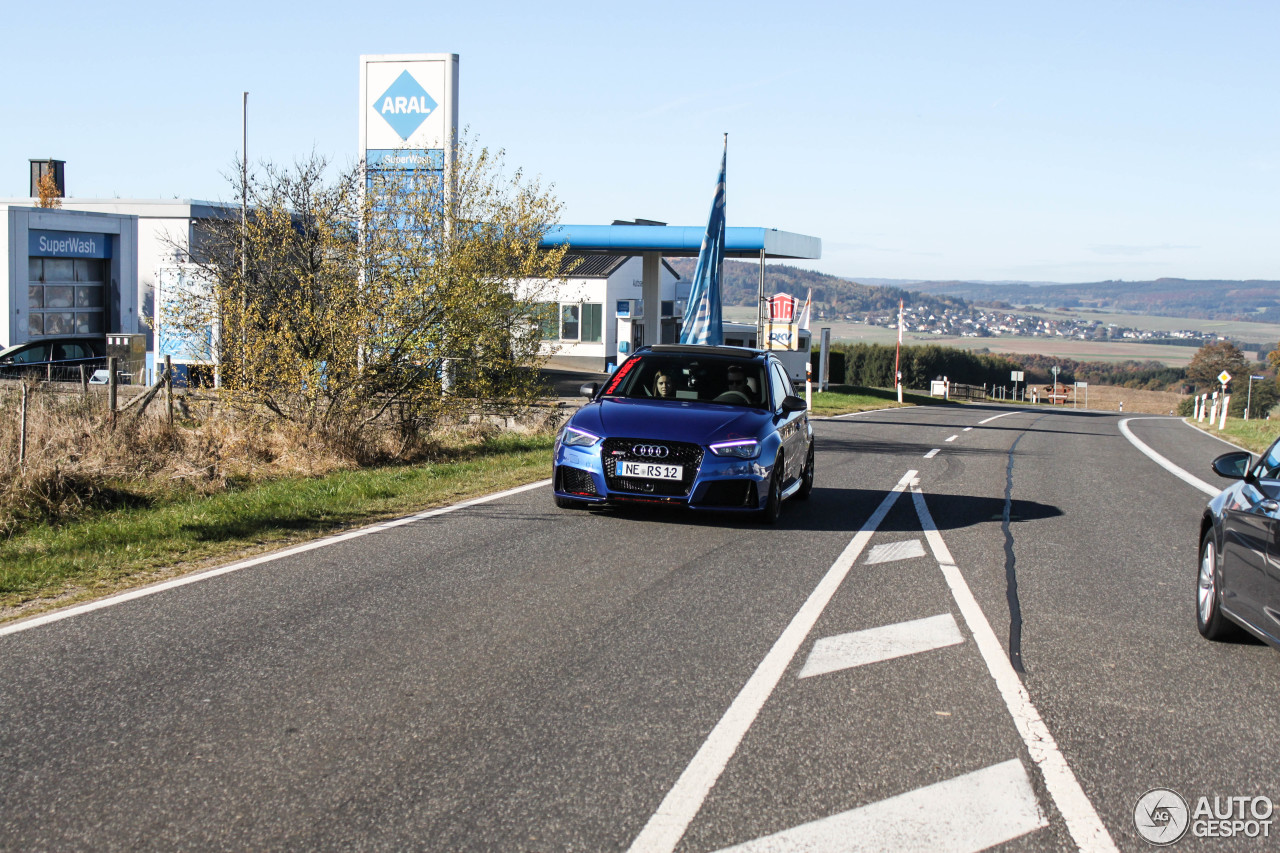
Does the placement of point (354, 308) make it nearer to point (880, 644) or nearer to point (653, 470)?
point (653, 470)

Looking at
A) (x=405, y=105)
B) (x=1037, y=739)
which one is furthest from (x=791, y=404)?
(x=405, y=105)

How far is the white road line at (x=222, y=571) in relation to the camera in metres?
6.55

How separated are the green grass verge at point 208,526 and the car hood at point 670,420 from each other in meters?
2.01

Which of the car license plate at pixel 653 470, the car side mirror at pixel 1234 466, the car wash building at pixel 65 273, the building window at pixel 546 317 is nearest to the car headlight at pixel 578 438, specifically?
→ the car license plate at pixel 653 470

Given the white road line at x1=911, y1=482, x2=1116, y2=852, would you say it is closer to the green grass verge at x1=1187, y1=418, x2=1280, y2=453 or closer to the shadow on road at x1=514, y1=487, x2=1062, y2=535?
the shadow on road at x1=514, y1=487, x2=1062, y2=535

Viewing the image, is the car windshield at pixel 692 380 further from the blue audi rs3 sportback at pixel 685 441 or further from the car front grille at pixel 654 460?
the car front grille at pixel 654 460

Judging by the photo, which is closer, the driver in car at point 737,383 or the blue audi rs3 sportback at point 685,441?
the blue audi rs3 sportback at point 685,441

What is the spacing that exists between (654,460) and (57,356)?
26.3m

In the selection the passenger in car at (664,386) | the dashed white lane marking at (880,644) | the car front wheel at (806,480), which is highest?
the passenger in car at (664,386)

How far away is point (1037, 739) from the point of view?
4840 mm

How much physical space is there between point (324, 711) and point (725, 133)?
19.3 metres

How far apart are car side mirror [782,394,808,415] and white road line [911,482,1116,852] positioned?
11.7 ft

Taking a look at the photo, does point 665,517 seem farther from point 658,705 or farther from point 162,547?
point 658,705

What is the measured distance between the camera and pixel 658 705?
16.8 feet
